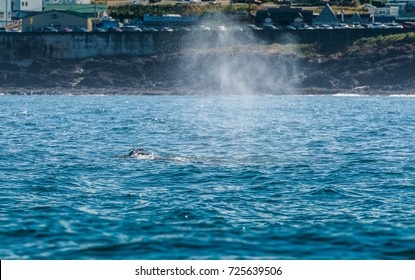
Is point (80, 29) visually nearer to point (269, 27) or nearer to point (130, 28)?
point (130, 28)

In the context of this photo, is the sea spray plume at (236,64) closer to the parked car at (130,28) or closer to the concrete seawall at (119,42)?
the concrete seawall at (119,42)

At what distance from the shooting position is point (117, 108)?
4633 inches

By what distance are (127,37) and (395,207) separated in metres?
149

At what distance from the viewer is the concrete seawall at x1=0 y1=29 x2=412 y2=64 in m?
181

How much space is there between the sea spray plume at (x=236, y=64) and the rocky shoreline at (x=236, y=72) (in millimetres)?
166

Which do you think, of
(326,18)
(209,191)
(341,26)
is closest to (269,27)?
(341,26)

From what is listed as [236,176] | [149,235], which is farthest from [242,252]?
[236,176]

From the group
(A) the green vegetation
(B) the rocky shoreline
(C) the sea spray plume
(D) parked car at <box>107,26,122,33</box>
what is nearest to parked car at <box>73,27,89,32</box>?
(D) parked car at <box>107,26,122,33</box>

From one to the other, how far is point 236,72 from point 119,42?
84.4ft

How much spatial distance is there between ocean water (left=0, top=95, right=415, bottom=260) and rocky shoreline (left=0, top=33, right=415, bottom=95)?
73.9 meters

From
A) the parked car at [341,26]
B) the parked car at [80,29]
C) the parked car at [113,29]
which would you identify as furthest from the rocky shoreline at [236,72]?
the parked car at [80,29]

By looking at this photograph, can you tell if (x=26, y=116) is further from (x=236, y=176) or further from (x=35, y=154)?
(x=236, y=176)

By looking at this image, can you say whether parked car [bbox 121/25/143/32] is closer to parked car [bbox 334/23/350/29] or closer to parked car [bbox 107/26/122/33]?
parked car [bbox 107/26/122/33]

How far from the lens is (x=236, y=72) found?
170 meters
